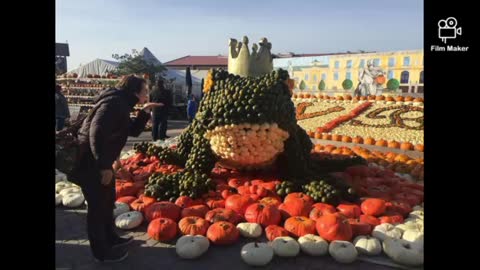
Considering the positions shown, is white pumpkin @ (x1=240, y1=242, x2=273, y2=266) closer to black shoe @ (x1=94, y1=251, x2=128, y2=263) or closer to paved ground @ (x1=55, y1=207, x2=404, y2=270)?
paved ground @ (x1=55, y1=207, x2=404, y2=270)

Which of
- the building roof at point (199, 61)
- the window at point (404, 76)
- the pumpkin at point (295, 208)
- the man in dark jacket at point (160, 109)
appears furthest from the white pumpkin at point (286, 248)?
the building roof at point (199, 61)

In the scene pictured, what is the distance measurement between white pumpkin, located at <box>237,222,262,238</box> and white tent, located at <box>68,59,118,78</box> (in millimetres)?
19875

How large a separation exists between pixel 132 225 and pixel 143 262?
A: 68 centimetres

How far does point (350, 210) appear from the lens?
4008 mm

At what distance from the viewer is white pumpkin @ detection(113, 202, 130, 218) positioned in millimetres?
4141

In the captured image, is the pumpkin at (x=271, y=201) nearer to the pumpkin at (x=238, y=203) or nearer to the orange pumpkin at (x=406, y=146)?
the pumpkin at (x=238, y=203)

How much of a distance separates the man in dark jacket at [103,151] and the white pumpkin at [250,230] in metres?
1.06

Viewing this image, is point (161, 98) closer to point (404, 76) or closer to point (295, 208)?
point (295, 208)

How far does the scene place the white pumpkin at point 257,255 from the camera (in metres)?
3.15

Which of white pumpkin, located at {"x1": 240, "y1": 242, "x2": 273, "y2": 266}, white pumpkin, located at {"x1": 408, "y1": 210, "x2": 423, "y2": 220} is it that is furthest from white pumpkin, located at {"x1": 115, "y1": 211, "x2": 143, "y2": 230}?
white pumpkin, located at {"x1": 408, "y1": 210, "x2": 423, "y2": 220}

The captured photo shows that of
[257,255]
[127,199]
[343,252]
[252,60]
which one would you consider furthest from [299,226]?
[252,60]

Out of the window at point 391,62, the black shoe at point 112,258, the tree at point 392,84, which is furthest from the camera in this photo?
the window at point 391,62

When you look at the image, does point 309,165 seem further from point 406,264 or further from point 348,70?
point 348,70
